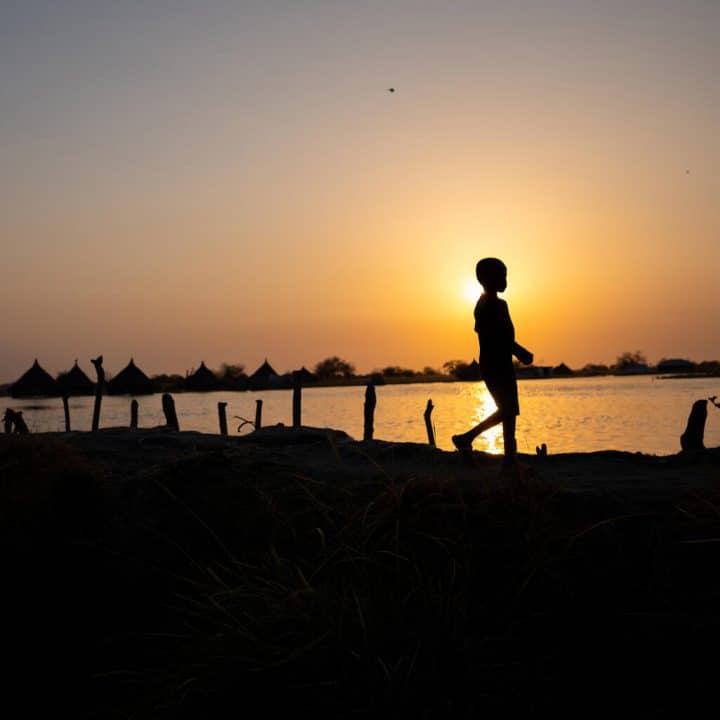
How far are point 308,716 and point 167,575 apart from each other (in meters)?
2.04

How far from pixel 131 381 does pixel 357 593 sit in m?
56.5

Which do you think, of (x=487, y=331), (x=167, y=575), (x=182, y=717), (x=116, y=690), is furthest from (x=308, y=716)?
(x=487, y=331)

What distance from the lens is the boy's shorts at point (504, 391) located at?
7.50 m

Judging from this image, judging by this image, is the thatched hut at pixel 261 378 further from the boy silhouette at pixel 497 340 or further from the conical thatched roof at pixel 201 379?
the boy silhouette at pixel 497 340

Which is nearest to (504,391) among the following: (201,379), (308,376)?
(201,379)

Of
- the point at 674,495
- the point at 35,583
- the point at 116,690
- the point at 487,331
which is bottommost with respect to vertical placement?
the point at 116,690

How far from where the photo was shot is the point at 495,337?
7.61 m

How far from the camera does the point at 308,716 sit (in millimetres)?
4812

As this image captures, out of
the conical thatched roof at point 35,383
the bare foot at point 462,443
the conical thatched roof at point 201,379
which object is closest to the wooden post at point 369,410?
the bare foot at point 462,443

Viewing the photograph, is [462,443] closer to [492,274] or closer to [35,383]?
[492,274]

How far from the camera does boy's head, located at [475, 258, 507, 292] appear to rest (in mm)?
7566

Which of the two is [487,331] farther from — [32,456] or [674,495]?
[32,456]

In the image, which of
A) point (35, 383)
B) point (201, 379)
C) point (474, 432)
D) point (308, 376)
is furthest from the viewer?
point (308, 376)

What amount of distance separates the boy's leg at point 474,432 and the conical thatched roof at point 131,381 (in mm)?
53804
